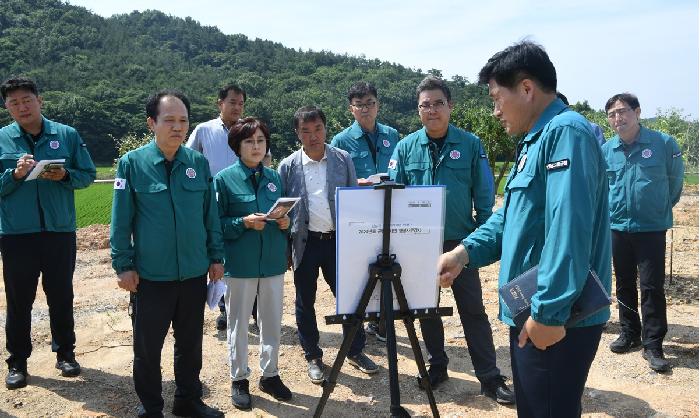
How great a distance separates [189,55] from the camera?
96.4 metres

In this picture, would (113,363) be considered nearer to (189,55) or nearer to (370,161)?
Answer: (370,161)

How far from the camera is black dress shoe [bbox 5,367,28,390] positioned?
4.18 meters

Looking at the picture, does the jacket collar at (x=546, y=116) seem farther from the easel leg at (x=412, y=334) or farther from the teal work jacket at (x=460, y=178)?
the teal work jacket at (x=460, y=178)

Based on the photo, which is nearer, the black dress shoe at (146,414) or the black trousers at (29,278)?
the black dress shoe at (146,414)

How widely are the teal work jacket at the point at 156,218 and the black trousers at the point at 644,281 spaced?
386cm

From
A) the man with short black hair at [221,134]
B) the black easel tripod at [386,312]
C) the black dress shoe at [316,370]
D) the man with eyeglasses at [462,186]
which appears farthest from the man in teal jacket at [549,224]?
the man with short black hair at [221,134]

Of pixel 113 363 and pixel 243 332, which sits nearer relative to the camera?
pixel 243 332

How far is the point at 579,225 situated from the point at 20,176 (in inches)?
155

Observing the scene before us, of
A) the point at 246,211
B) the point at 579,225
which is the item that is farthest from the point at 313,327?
the point at 579,225

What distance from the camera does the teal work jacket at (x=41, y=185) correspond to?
4.16 metres

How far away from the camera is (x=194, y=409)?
3.79 meters

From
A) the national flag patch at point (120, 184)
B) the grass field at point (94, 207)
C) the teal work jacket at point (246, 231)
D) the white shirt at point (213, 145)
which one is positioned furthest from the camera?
the grass field at point (94, 207)

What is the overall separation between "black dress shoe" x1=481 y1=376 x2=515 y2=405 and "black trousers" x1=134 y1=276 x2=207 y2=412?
215cm

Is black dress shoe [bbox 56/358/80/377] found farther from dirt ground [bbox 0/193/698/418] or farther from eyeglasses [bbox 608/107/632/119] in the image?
eyeglasses [bbox 608/107/632/119]
